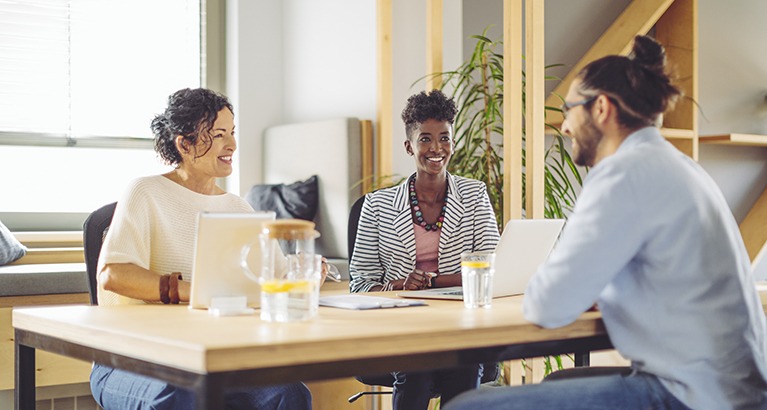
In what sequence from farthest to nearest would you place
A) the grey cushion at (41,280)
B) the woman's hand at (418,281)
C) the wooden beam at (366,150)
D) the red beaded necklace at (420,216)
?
the wooden beam at (366,150) < the grey cushion at (41,280) < the red beaded necklace at (420,216) < the woman's hand at (418,281)

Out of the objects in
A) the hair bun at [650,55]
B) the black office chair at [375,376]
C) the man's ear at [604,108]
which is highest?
the hair bun at [650,55]

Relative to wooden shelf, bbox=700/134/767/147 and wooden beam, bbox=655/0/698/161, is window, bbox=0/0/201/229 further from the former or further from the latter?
wooden shelf, bbox=700/134/767/147

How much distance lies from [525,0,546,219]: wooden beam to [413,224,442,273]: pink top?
545 mm

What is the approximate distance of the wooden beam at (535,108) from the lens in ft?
10.5

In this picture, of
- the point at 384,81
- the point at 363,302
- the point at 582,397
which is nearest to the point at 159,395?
the point at 363,302

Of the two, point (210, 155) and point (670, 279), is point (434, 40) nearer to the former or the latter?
point (210, 155)

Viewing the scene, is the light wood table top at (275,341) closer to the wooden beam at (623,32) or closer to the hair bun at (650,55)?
the hair bun at (650,55)

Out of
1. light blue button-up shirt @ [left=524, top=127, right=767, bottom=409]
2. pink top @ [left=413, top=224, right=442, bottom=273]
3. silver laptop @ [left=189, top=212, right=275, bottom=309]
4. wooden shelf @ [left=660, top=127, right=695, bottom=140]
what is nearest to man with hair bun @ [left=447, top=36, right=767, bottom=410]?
light blue button-up shirt @ [left=524, top=127, right=767, bottom=409]

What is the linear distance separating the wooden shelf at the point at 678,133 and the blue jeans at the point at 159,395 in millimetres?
2906

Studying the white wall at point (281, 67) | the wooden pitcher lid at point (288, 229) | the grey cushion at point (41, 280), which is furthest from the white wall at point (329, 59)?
the wooden pitcher lid at point (288, 229)

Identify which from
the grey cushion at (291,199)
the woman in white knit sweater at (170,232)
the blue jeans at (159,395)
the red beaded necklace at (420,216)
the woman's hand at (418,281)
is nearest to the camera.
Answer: the blue jeans at (159,395)

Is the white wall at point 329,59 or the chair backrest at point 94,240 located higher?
the white wall at point 329,59

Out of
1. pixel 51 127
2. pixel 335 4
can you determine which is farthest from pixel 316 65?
pixel 51 127

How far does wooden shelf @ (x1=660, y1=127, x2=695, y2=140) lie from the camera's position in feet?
14.5
